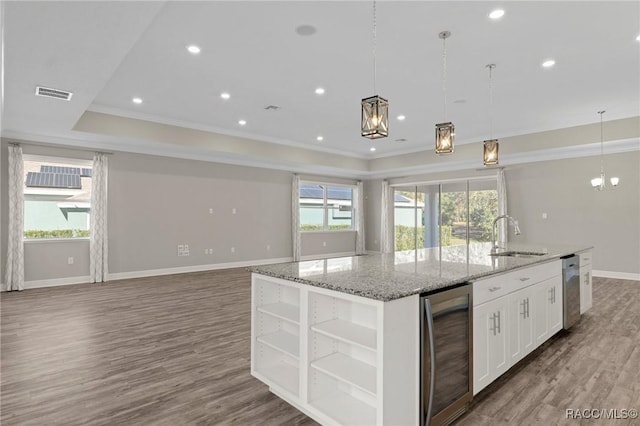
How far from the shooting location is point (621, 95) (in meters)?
→ 5.30

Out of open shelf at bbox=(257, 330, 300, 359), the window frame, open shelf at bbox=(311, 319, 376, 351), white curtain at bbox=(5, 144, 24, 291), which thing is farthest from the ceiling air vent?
the window frame

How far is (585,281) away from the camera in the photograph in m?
4.21

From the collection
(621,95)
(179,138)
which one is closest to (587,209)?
(621,95)

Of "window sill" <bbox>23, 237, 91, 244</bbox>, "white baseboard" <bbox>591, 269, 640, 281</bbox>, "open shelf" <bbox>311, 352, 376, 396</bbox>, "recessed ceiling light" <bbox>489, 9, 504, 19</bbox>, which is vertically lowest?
"white baseboard" <bbox>591, 269, 640, 281</bbox>

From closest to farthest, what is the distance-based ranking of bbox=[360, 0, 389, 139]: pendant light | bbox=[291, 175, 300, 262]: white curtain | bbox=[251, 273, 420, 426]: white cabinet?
1. bbox=[251, 273, 420, 426]: white cabinet
2. bbox=[360, 0, 389, 139]: pendant light
3. bbox=[291, 175, 300, 262]: white curtain

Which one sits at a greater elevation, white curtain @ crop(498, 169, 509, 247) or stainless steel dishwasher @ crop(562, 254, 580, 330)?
white curtain @ crop(498, 169, 509, 247)

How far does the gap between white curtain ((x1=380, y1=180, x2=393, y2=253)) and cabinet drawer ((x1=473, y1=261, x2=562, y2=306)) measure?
7614 mm

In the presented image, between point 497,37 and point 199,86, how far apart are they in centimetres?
379

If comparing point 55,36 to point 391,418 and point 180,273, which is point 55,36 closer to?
point 391,418

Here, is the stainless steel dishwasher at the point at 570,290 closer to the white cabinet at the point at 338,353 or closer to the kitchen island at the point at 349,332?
the kitchen island at the point at 349,332

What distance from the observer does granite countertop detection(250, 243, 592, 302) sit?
6.02ft

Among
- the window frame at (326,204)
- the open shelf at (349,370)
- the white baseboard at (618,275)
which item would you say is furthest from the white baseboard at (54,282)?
the white baseboard at (618,275)
